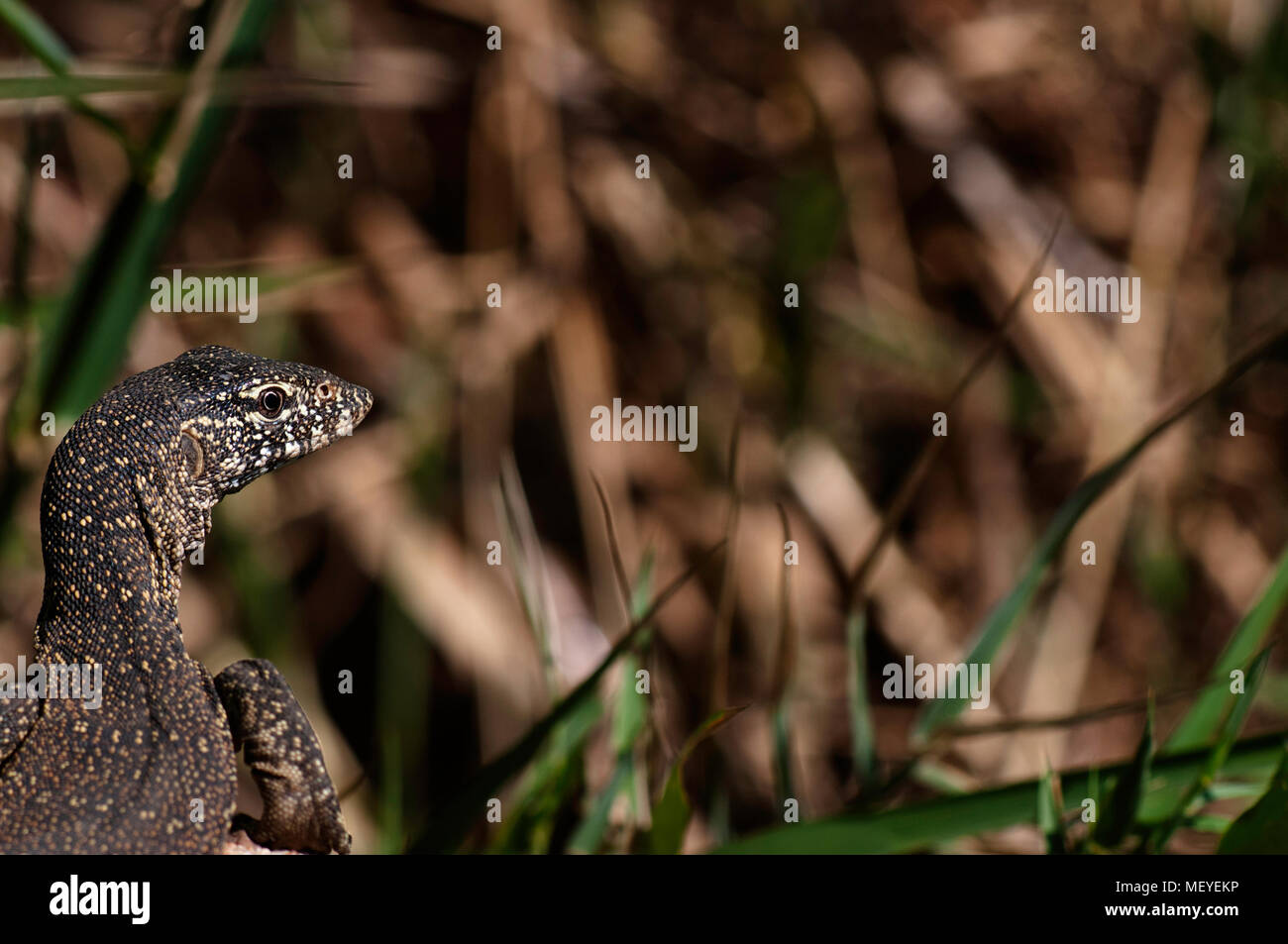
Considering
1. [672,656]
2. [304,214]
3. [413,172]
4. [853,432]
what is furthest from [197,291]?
[853,432]

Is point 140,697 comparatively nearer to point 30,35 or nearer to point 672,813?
point 672,813

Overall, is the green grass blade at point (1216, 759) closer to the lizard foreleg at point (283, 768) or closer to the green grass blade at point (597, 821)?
the green grass blade at point (597, 821)

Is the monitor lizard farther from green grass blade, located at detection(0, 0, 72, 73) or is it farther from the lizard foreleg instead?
green grass blade, located at detection(0, 0, 72, 73)

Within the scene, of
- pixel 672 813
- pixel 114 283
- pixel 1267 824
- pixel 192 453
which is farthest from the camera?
pixel 114 283

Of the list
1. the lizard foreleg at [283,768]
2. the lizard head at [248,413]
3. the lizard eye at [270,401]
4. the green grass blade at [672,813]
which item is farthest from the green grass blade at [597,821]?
the lizard eye at [270,401]

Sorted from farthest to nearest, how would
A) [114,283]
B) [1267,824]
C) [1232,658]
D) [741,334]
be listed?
1. [741,334]
2. [1232,658]
3. [114,283]
4. [1267,824]

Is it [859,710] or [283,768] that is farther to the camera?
[859,710]

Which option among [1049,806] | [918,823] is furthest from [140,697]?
[1049,806]

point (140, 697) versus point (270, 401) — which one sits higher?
point (270, 401)
